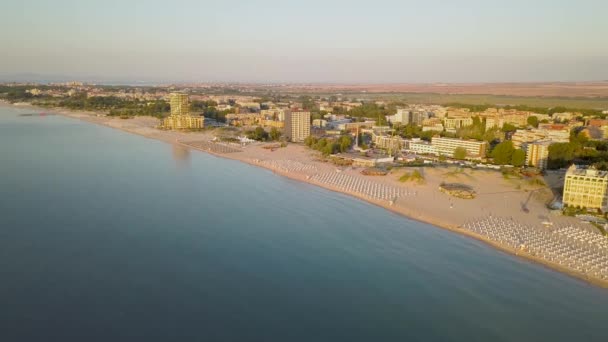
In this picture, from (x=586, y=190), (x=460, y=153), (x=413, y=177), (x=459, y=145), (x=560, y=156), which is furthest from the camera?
(x=459, y=145)

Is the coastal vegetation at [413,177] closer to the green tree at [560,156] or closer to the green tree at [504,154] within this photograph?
the green tree at [504,154]

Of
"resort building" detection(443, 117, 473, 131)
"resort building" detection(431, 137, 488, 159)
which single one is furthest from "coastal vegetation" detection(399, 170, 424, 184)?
"resort building" detection(443, 117, 473, 131)

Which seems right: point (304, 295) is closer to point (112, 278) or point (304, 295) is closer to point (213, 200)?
point (112, 278)

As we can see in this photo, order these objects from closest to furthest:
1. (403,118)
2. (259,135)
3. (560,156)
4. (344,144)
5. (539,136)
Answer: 1. (560,156)
2. (344,144)
3. (539,136)
4. (259,135)
5. (403,118)

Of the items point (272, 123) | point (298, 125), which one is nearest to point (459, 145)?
point (298, 125)

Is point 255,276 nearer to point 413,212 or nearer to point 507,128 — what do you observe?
point 413,212

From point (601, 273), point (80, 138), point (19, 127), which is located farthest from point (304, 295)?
point (19, 127)

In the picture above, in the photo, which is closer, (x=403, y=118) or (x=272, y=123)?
(x=272, y=123)
